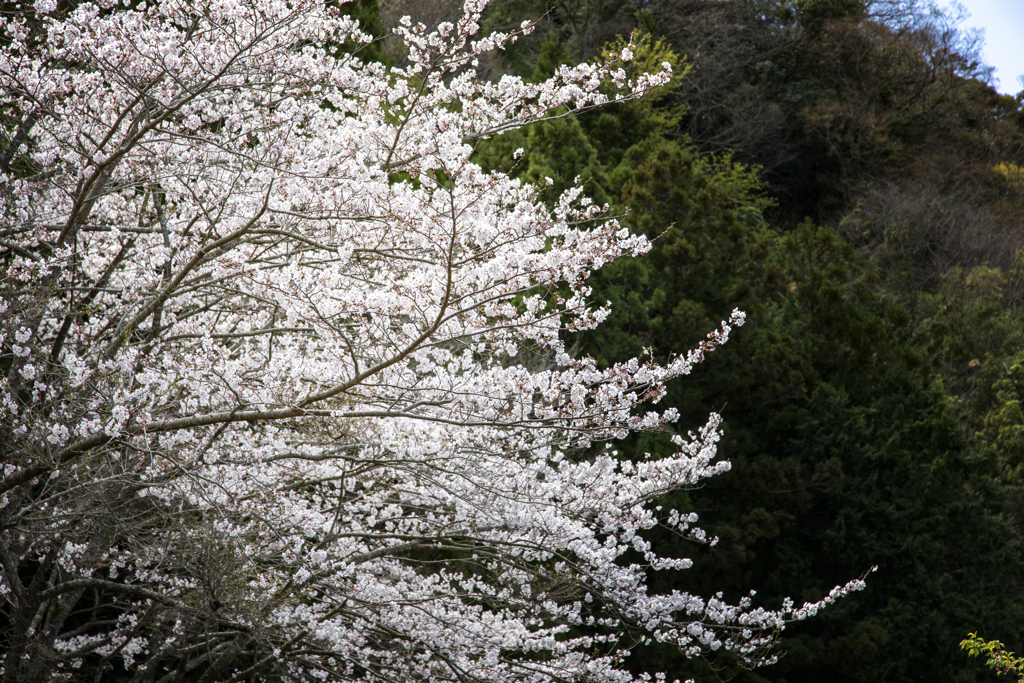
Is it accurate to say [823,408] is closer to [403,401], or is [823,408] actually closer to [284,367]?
[284,367]

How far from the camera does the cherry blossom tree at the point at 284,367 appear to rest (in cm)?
361

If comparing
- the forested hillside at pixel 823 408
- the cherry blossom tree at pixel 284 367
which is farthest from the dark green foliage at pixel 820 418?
the cherry blossom tree at pixel 284 367

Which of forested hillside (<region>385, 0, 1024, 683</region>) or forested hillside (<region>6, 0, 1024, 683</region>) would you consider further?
forested hillside (<region>385, 0, 1024, 683</region>)

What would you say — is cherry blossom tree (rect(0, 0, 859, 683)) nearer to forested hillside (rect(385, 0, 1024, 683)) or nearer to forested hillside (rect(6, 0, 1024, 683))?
forested hillside (rect(6, 0, 1024, 683))

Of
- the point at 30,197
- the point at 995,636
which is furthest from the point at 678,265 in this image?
the point at 30,197

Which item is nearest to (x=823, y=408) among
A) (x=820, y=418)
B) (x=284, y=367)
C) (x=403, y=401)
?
(x=820, y=418)

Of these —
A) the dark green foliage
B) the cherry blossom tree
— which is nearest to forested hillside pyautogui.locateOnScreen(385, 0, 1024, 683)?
the dark green foliage

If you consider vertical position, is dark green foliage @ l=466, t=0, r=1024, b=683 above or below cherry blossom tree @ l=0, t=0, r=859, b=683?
above

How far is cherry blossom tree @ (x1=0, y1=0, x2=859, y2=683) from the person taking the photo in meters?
3.61

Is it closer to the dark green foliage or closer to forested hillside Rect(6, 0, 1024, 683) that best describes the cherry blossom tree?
forested hillside Rect(6, 0, 1024, 683)

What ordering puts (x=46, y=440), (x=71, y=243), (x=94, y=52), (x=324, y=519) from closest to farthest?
(x=46, y=440), (x=94, y=52), (x=71, y=243), (x=324, y=519)

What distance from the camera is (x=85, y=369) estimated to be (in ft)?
11.1

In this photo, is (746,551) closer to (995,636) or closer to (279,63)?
(995,636)

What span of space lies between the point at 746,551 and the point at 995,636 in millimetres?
3098
